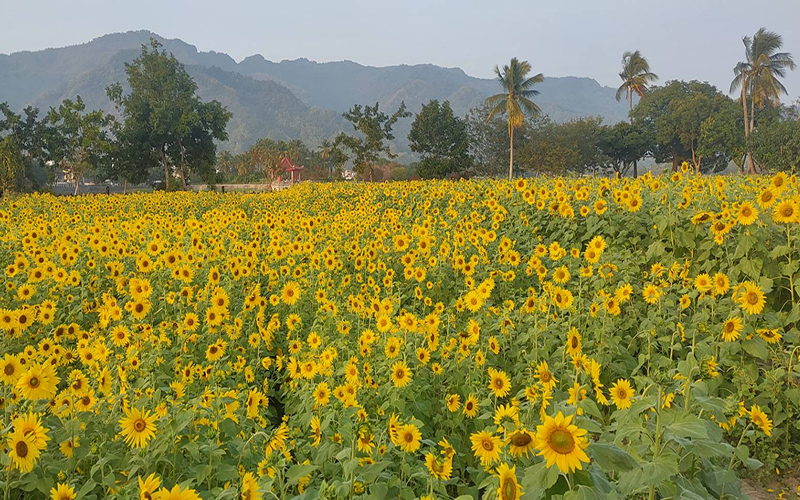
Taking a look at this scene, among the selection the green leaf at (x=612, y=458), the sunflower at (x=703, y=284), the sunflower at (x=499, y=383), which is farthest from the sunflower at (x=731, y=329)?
the green leaf at (x=612, y=458)

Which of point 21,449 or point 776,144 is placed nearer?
point 21,449

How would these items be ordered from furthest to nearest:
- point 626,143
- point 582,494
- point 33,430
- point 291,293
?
point 626,143, point 291,293, point 33,430, point 582,494

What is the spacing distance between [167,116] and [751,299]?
3839 cm

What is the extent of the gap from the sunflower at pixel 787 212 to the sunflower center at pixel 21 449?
4.65 meters

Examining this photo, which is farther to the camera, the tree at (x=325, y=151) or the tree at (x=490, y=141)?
the tree at (x=325, y=151)

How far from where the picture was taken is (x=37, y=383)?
196 centimetres

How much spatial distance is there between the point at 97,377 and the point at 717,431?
2696mm

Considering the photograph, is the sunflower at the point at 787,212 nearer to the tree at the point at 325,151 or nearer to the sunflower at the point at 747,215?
the sunflower at the point at 747,215

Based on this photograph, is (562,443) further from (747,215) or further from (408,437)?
(747,215)

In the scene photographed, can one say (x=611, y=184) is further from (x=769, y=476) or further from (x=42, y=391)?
(x=42, y=391)

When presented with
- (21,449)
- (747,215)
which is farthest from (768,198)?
(21,449)

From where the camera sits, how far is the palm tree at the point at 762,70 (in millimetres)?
43125

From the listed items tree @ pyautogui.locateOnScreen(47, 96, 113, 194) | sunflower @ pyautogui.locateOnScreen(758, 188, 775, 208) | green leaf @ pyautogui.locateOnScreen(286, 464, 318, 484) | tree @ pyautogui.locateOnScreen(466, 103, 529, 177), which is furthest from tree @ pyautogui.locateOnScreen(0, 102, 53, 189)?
sunflower @ pyautogui.locateOnScreen(758, 188, 775, 208)

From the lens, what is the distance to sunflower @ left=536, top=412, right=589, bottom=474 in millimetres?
1138
